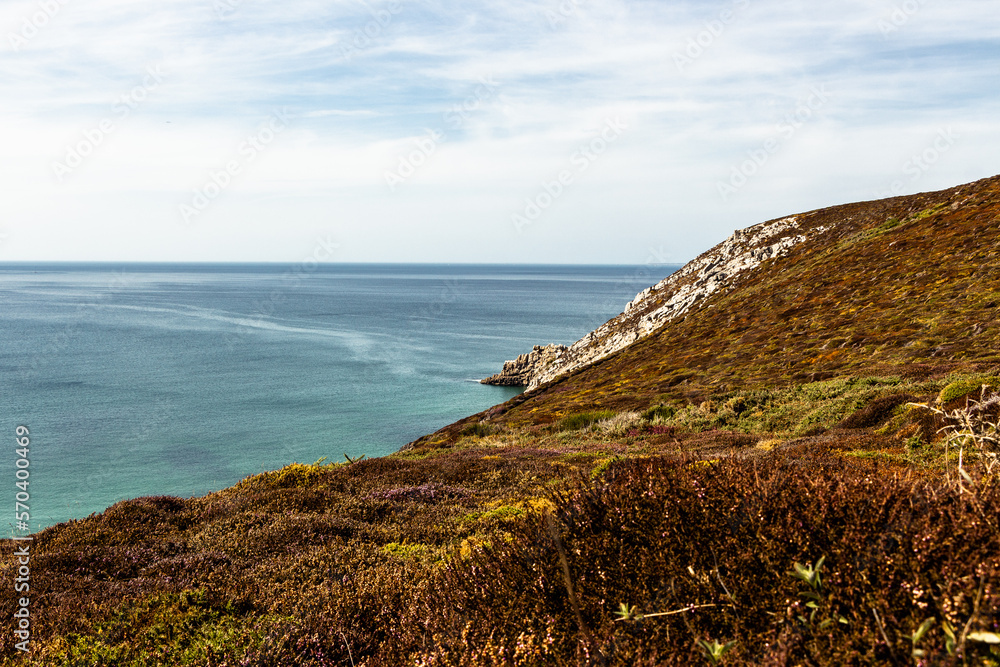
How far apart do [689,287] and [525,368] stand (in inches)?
930

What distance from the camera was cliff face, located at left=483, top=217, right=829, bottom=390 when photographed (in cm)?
5147

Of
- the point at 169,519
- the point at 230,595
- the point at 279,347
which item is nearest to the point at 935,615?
the point at 230,595

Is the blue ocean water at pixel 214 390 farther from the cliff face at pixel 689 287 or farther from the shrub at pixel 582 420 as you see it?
the shrub at pixel 582 420

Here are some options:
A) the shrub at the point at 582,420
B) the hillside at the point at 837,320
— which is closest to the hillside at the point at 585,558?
the hillside at the point at 837,320

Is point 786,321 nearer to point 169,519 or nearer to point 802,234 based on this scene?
point 802,234

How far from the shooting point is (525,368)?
70750 mm

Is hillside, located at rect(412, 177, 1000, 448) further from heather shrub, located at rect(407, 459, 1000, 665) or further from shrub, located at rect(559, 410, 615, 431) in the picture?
heather shrub, located at rect(407, 459, 1000, 665)

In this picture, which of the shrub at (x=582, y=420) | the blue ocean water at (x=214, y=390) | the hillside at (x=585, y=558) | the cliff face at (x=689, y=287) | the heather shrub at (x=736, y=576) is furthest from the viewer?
the cliff face at (x=689, y=287)

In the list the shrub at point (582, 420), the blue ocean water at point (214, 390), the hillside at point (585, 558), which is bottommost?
the blue ocean water at point (214, 390)

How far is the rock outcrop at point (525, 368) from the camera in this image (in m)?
68.4

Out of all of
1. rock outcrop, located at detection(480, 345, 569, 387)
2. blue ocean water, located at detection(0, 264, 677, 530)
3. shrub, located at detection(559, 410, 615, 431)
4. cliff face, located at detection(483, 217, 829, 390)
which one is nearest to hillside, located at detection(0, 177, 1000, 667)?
shrub, located at detection(559, 410, 615, 431)

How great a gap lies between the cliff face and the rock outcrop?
2491 millimetres

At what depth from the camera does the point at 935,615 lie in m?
2.71

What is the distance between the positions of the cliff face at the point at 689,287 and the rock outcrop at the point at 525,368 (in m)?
2.49
